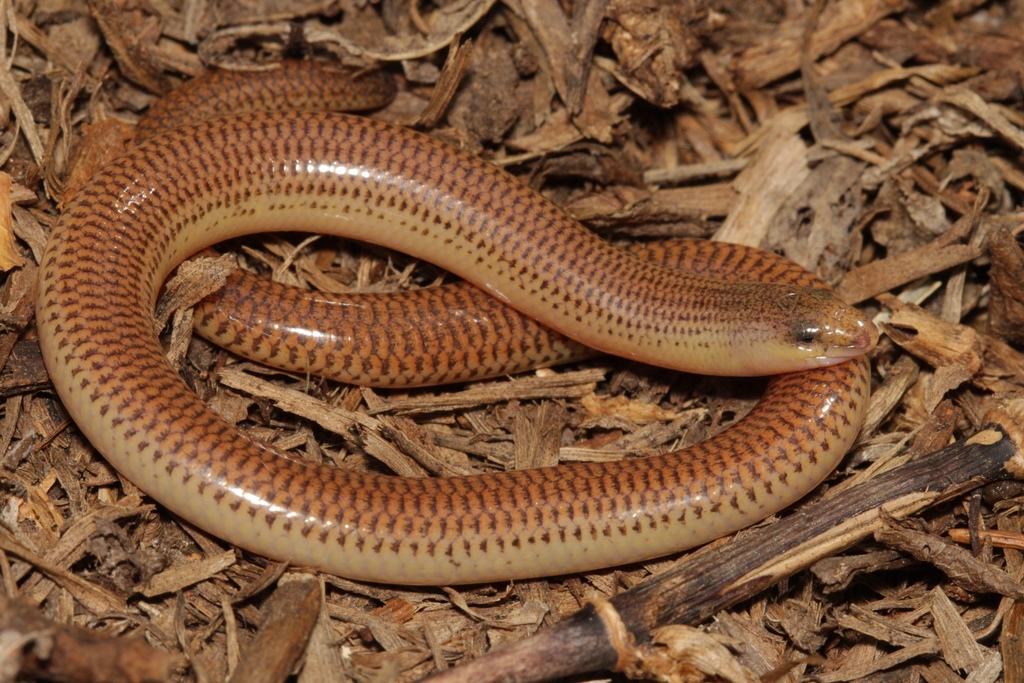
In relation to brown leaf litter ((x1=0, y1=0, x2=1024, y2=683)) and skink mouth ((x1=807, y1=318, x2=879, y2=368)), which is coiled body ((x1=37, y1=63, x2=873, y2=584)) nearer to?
skink mouth ((x1=807, y1=318, x2=879, y2=368))

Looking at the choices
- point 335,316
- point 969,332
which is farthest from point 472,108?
point 969,332

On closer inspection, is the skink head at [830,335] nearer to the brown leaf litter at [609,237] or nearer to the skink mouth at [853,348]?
the skink mouth at [853,348]

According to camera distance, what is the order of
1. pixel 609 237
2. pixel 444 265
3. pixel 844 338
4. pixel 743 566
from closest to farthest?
1. pixel 743 566
2. pixel 844 338
3. pixel 444 265
4. pixel 609 237

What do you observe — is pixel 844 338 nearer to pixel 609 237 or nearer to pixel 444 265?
pixel 609 237

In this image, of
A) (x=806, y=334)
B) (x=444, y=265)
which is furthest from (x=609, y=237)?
(x=806, y=334)

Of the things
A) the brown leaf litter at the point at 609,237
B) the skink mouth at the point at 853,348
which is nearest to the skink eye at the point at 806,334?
the skink mouth at the point at 853,348

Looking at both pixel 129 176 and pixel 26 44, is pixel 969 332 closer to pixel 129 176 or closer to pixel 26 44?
pixel 129 176

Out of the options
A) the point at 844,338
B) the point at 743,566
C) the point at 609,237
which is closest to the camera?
the point at 743,566

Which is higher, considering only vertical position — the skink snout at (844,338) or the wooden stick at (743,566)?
the skink snout at (844,338)

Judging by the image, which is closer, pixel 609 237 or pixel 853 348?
pixel 853 348
